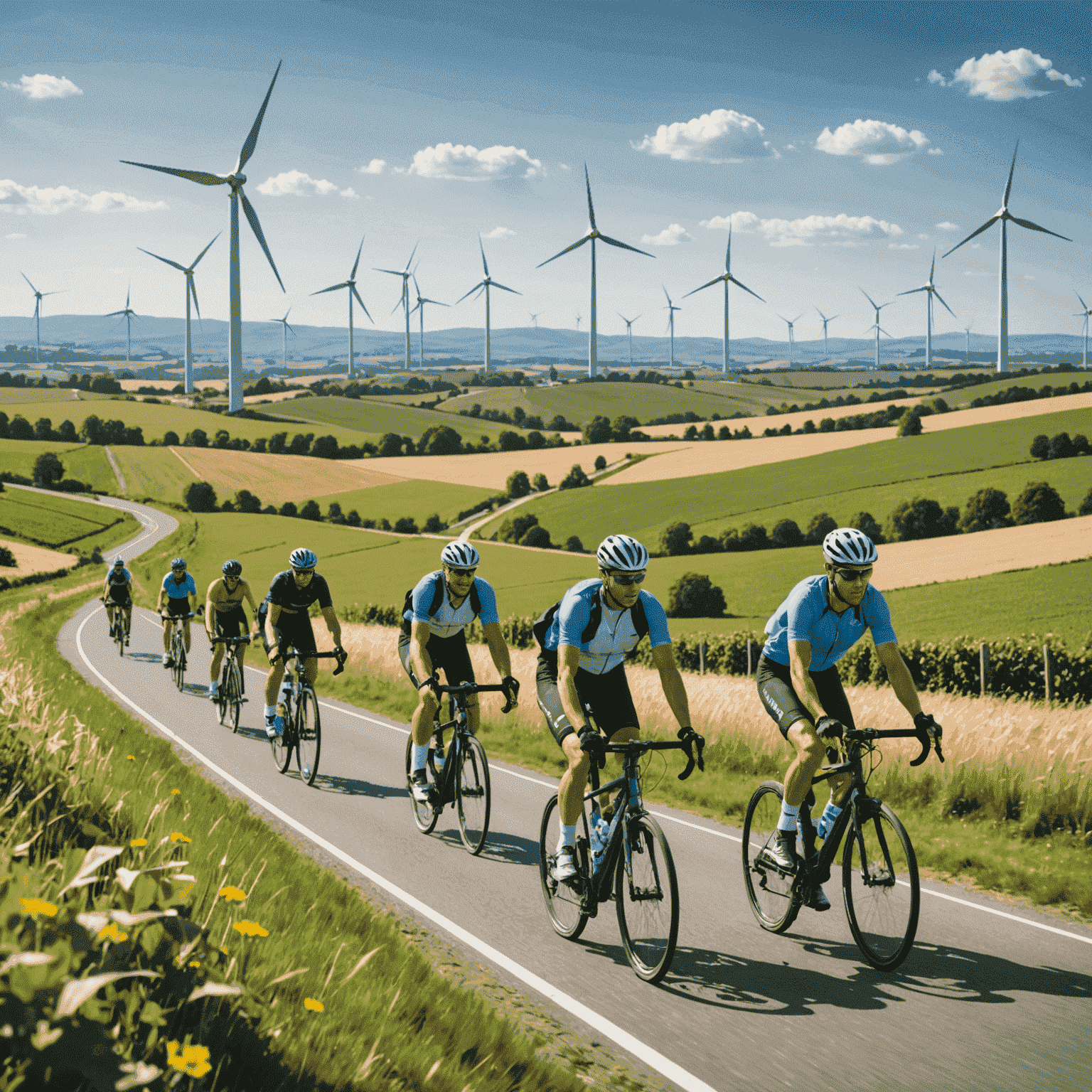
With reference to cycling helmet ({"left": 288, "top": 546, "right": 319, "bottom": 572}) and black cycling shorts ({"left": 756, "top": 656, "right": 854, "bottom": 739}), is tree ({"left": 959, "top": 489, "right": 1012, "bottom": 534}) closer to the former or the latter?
cycling helmet ({"left": 288, "top": 546, "right": 319, "bottom": 572})

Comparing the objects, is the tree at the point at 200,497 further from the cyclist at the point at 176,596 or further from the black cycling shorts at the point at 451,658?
the black cycling shorts at the point at 451,658

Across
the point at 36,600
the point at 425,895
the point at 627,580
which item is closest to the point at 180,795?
the point at 425,895

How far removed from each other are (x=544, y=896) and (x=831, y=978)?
1.85 meters

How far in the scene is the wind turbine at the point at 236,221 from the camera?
2746 inches

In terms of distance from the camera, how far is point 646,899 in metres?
5.67

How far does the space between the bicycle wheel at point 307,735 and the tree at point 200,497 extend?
234 feet

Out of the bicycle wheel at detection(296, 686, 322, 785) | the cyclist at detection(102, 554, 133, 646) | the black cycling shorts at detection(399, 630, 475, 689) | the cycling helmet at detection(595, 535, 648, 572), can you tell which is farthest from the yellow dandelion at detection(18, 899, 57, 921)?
the cyclist at detection(102, 554, 133, 646)

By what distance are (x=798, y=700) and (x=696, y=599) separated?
143 feet

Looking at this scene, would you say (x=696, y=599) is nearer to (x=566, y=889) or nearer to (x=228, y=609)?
(x=228, y=609)

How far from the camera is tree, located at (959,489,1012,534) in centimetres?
5909

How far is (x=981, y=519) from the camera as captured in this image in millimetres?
59375

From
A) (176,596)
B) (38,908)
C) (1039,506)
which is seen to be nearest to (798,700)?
(38,908)

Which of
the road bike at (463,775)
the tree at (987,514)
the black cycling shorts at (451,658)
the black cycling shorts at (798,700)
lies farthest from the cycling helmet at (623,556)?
the tree at (987,514)

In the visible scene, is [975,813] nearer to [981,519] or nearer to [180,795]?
[180,795]
